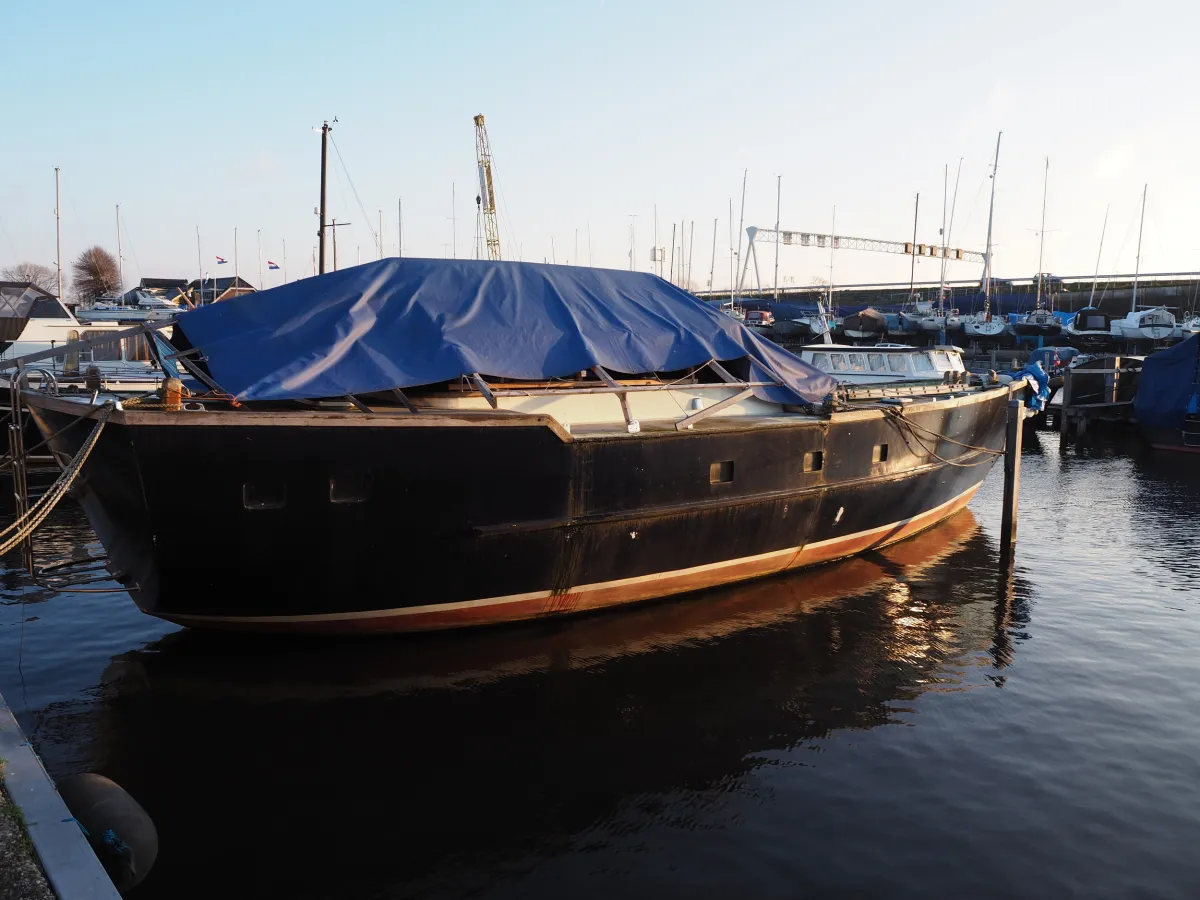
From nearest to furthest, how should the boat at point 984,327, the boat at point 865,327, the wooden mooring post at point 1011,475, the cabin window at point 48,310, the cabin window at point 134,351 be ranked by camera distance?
the wooden mooring post at point 1011,475 → the cabin window at point 134,351 → the cabin window at point 48,310 → the boat at point 984,327 → the boat at point 865,327

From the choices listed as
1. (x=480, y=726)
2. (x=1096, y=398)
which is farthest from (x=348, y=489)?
(x=1096, y=398)

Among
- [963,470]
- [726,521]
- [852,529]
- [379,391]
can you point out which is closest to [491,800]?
[379,391]

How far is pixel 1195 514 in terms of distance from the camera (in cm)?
1802

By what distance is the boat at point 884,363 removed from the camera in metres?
18.0

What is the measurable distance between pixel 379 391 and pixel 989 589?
9046 mm

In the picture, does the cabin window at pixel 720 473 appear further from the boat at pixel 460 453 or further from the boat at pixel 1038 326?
the boat at pixel 1038 326

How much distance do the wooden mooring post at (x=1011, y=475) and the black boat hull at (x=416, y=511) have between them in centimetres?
444

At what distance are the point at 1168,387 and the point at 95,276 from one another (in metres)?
76.0

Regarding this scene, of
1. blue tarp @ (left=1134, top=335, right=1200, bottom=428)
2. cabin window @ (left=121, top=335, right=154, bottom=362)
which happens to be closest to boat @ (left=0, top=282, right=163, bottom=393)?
cabin window @ (left=121, top=335, right=154, bottom=362)

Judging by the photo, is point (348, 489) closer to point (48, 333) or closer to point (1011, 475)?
point (1011, 475)

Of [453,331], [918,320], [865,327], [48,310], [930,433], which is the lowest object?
[930,433]

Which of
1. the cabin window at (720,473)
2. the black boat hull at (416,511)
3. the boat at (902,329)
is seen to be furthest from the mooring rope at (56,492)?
the boat at (902,329)

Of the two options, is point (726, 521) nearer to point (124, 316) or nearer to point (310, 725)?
point (310, 725)

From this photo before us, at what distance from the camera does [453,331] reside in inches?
376
